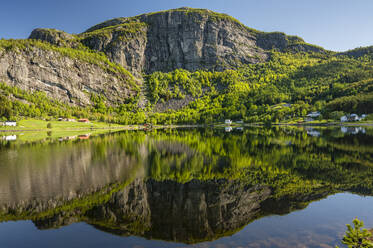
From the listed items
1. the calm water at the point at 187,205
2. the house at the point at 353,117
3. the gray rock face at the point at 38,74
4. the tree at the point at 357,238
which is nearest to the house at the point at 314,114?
the house at the point at 353,117

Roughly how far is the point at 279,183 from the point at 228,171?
518cm

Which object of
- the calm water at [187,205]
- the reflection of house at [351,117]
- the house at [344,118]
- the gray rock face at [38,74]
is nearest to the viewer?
the calm water at [187,205]

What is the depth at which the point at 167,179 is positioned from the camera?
18844 mm

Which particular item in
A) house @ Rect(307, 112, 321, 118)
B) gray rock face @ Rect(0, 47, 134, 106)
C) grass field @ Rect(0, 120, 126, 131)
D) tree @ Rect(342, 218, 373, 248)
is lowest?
grass field @ Rect(0, 120, 126, 131)

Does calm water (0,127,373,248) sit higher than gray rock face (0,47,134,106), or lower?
lower

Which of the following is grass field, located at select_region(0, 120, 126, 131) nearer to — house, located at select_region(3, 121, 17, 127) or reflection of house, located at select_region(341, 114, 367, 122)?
house, located at select_region(3, 121, 17, 127)

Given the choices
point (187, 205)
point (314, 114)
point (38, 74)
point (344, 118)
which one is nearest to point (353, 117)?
point (344, 118)

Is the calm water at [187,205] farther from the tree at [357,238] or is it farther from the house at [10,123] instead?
the house at [10,123]

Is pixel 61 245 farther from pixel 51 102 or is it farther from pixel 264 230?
pixel 51 102

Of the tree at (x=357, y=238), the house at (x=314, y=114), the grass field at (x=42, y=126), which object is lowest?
the grass field at (x=42, y=126)

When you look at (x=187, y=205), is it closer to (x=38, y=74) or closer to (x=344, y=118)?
(x=344, y=118)

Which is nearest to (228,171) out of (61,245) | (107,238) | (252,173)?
(252,173)

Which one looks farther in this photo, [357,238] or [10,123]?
[10,123]

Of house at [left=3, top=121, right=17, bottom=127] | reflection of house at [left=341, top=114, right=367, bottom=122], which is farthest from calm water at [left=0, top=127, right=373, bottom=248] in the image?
reflection of house at [left=341, top=114, right=367, bottom=122]
